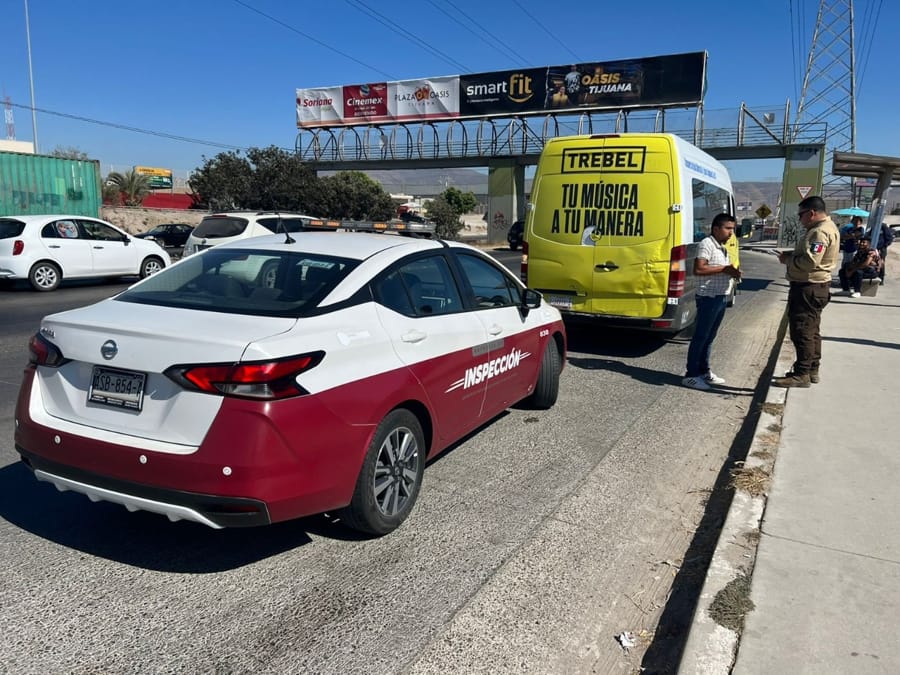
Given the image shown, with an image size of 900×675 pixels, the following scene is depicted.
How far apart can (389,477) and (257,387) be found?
106cm

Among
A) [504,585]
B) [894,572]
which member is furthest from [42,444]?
[894,572]

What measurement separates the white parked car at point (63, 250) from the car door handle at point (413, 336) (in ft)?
36.2

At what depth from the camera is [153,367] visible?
3.08 meters

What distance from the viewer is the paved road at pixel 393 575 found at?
9.30 feet

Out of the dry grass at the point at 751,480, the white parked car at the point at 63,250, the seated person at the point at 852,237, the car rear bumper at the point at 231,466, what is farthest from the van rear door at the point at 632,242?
the seated person at the point at 852,237

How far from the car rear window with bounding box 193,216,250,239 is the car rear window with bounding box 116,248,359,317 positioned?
9.57 m

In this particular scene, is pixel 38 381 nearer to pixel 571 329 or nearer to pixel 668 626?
pixel 668 626

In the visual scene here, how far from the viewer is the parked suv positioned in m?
13.3

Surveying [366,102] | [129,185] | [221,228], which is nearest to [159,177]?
[129,185]

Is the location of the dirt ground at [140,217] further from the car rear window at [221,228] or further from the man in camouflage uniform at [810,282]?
the man in camouflage uniform at [810,282]

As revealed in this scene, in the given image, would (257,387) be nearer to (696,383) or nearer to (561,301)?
(696,383)

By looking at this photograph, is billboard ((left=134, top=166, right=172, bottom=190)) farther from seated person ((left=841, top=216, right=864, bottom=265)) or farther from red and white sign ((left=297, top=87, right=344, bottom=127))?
seated person ((left=841, top=216, right=864, bottom=265))

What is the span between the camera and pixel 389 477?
375cm

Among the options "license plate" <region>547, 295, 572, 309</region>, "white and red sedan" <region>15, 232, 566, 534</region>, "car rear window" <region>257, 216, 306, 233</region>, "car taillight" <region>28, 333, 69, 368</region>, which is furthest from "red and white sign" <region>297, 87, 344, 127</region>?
"car taillight" <region>28, 333, 69, 368</region>
